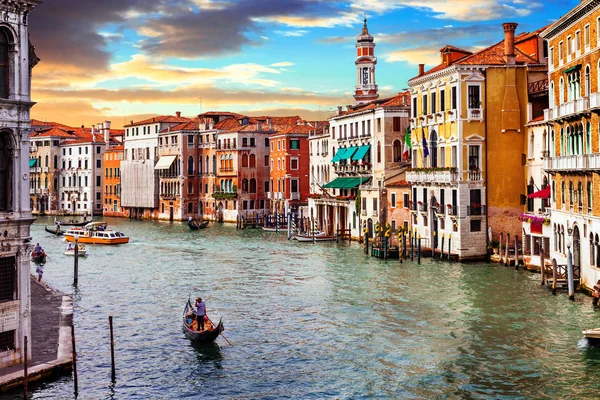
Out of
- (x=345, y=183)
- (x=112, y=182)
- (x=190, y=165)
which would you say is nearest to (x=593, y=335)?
(x=345, y=183)

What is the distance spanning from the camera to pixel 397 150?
5144cm

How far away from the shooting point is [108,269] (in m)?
39.8

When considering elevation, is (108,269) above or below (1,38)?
below

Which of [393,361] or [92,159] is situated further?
[92,159]

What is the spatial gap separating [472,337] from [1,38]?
14.3 meters

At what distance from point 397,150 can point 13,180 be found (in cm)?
3685

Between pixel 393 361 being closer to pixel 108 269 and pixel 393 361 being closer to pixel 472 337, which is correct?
pixel 472 337

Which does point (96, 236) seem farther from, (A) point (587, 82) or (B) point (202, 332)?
(A) point (587, 82)

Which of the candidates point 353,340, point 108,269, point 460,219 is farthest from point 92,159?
point 353,340

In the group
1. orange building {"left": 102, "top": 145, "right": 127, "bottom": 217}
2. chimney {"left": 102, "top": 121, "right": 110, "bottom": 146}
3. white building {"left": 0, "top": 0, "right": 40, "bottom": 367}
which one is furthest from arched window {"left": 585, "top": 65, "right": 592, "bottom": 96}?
chimney {"left": 102, "top": 121, "right": 110, "bottom": 146}

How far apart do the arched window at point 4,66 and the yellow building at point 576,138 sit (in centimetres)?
1801

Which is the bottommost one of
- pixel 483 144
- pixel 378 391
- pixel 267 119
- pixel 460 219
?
pixel 378 391

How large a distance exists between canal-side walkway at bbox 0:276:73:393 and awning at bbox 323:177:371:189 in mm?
28916

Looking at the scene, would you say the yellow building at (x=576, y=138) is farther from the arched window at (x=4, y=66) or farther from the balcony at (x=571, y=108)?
the arched window at (x=4, y=66)
